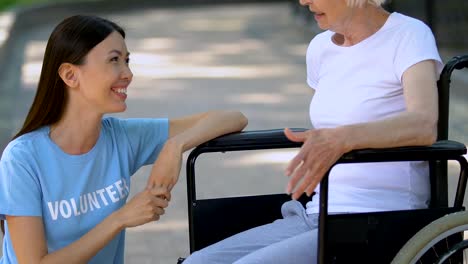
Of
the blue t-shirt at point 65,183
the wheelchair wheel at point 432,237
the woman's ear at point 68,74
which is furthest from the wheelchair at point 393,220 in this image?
the woman's ear at point 68,74

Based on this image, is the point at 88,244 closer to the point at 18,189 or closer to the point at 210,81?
the point at 18,189

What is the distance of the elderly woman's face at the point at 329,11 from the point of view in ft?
10.3

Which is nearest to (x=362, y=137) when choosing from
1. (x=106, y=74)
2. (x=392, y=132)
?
(x=392, y=132)

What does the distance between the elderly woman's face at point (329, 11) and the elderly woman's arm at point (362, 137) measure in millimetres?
333

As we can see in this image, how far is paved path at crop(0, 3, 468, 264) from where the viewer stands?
6.39 m

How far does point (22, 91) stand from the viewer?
10641mm

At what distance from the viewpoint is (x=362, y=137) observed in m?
2.80

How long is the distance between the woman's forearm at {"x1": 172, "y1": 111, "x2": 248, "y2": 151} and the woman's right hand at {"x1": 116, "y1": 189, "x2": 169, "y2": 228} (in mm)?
182

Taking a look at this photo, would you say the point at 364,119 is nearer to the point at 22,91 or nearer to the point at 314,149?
the point at 314,149

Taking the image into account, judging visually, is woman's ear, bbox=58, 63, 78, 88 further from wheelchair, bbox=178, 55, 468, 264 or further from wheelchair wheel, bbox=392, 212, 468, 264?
wheelchair wheel, bbox=392, 212, 468, 264

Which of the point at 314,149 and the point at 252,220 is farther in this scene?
the point at 252,220

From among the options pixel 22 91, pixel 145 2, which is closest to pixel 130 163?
pixel 22 91

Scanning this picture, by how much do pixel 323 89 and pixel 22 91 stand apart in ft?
25.3

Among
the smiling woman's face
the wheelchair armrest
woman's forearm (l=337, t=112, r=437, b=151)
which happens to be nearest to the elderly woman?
woman's forearm (l=337, t=112, r=437, b=151)
